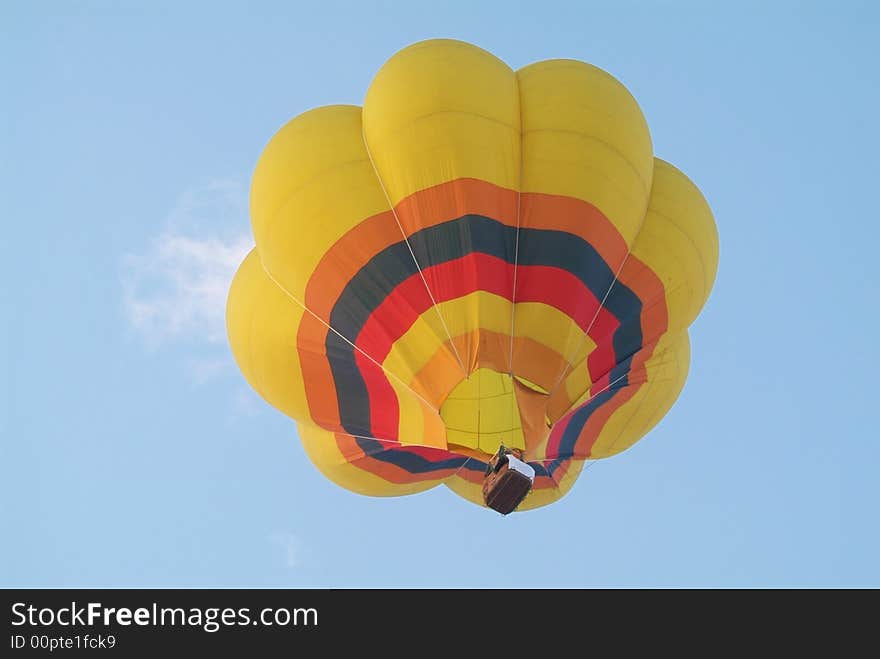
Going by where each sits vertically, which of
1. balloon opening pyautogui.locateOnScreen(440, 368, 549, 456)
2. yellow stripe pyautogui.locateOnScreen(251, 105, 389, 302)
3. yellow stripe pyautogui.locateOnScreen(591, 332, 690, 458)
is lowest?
balloon opening pyautogui.locateOnScreen(440, 368, 549, 456)

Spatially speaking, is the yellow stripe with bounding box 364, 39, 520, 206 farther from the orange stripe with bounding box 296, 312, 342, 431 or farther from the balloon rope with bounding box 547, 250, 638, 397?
the orange stripe with bounding box 296, 312, 342, 431

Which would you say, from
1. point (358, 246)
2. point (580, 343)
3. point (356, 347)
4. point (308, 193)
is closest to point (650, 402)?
point (580, 343)

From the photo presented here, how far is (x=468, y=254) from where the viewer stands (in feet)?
27.2

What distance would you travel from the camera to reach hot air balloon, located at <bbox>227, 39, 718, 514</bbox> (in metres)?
8.35

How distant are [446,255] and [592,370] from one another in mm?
1766

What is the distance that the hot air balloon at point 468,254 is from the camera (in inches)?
329

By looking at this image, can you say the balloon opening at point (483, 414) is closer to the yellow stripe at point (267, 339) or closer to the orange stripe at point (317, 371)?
the orange stripe at point (317, 371)

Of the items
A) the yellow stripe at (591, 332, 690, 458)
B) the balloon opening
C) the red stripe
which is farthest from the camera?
the yellow stripe at (591, 332, 690, 458)

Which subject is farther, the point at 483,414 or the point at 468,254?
the point at 483,414

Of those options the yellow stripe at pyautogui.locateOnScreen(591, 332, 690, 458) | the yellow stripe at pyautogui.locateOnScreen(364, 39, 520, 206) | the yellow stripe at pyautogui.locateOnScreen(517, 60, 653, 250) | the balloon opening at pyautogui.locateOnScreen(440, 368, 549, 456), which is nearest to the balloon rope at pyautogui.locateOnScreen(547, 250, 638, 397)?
the yellow stripe at pyautogui.locateOnScreen(517, 60, 653, 250)

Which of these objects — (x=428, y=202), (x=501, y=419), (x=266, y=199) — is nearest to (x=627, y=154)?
(x=428, y=202)

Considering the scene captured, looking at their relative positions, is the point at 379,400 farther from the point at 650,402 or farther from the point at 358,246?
the point at 650,402

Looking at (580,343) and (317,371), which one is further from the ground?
(317,371)

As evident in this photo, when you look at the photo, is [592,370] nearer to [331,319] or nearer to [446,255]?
[446,255]
